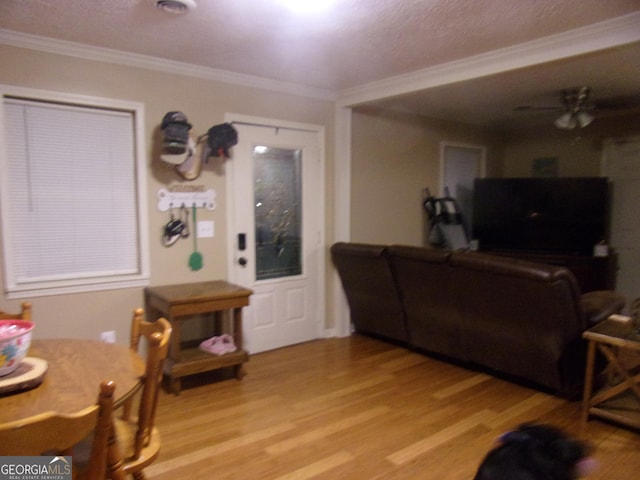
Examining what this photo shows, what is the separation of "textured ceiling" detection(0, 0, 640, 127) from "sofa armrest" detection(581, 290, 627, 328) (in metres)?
1.71

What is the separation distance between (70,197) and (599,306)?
369 centimetres

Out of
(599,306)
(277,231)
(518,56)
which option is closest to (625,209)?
Result: (599,306)

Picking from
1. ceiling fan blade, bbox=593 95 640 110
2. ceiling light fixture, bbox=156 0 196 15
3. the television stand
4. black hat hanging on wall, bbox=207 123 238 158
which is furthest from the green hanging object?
ceiling fan blade, bbox=593 95 640 110

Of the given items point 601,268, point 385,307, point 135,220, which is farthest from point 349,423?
point 601,268

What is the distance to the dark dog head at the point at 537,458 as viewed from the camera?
117 cm

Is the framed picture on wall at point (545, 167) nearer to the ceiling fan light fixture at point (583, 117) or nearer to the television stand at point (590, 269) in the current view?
the television stand at point (590, 269)

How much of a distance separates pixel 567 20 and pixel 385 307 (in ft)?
8.27

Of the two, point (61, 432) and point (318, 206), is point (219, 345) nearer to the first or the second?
point (318, 206)

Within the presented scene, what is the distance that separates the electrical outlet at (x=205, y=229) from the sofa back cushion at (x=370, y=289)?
1.22 m

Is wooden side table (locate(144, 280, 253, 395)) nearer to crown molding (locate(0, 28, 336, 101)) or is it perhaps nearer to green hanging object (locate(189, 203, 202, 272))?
green hanging object (locate(189, 203, 202, 272))

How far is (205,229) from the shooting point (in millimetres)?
3701

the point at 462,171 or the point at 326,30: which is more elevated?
the point at 326,30

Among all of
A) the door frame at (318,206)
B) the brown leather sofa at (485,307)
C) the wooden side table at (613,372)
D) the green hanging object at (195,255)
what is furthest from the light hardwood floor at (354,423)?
the green hanging object at (195,255)

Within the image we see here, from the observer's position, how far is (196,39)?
295 centimetres
